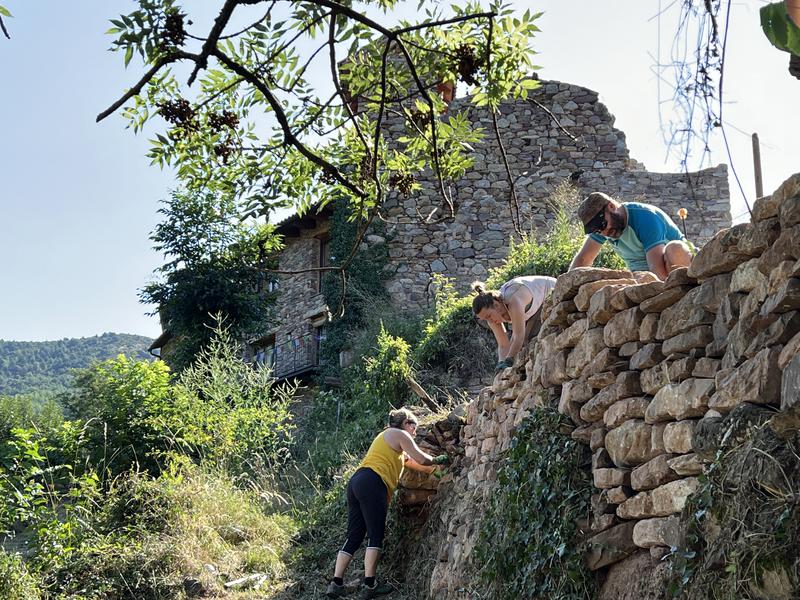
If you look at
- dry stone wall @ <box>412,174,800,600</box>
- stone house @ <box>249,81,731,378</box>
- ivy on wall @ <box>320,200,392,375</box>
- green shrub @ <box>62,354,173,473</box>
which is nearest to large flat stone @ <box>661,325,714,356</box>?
dry stone wall @ <box>412,174,800,600</box>

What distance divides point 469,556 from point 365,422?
5.73m

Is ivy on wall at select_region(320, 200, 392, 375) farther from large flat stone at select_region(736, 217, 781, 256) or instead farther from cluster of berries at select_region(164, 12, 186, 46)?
large flat stone at select_region(736, 217, 781, 256)

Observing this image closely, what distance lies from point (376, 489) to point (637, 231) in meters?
3.33

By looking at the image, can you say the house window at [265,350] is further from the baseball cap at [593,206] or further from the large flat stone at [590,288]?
the large flat stone at [590,288]

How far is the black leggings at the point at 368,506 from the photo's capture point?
7.49m

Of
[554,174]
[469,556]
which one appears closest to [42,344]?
[554,174]

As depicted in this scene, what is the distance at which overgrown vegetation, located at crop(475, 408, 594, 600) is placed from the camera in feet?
14.9

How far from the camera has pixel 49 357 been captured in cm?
5644

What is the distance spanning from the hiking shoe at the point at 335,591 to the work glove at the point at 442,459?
127 centimetres

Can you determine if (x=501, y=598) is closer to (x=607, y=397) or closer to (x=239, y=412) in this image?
(x=607, y=397)

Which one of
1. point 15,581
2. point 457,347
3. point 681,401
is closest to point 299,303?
point 457,347

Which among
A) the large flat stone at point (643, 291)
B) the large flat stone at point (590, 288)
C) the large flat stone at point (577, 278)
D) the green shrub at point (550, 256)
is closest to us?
the large flat stone at point (643, 291)

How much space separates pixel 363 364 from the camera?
45.6 ft

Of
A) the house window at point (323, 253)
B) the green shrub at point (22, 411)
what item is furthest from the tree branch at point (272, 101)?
the green shrub at point (22, 411)
